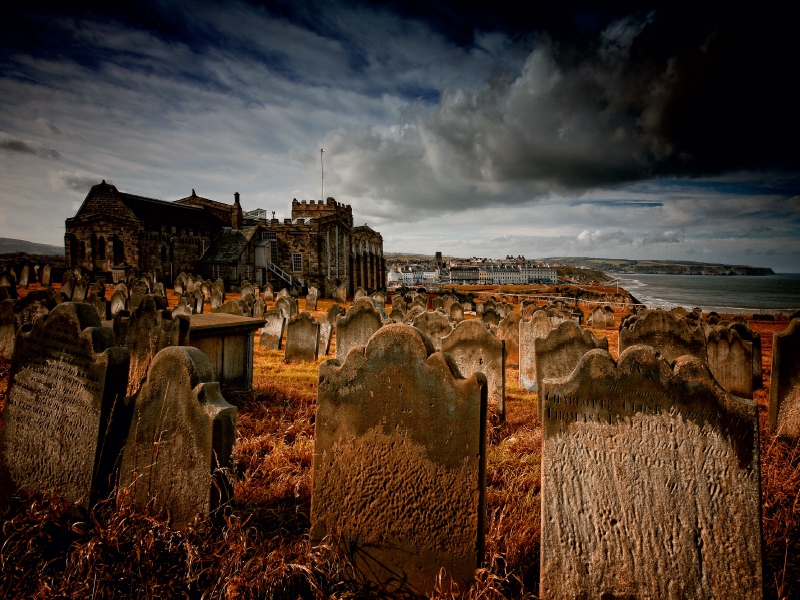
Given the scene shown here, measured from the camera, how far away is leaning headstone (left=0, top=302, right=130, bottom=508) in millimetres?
3262

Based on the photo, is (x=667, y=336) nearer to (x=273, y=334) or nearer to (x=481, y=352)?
(x=481, y=352)

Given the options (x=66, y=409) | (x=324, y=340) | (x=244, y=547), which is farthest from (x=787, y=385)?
(x=324, y=340)

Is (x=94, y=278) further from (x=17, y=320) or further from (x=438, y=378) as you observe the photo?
(x=438, y=378)

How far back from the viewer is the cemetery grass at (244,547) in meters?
2.54

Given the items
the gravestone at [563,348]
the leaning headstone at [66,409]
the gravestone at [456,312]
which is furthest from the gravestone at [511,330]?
the leaning headstone at [66,409]

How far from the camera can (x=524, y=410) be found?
269 inches

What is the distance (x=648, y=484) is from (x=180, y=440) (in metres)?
3.19

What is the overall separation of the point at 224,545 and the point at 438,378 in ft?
6.15

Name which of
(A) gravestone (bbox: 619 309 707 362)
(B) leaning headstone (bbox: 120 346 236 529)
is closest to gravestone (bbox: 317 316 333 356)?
(A) gravestone (bbox: 619 309 707 362)

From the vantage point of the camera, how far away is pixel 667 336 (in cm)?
750

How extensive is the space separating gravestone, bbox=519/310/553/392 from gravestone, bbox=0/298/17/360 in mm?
10537

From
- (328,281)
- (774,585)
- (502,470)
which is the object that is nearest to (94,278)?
(328,281)

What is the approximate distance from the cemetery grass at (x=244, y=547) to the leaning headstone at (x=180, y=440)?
0.45 ft

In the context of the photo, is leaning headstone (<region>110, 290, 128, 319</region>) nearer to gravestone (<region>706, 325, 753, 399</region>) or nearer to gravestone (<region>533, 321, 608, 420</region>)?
gravestone (<region>533, 321, 608, 420</region>)
